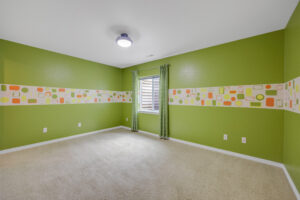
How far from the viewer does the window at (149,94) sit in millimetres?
4152

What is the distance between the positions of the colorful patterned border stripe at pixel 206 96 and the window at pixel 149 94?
0.69 m

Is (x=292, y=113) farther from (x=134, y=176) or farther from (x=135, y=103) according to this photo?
(x=135, y=103)

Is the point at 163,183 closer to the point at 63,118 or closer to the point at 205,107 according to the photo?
the point at 205,107

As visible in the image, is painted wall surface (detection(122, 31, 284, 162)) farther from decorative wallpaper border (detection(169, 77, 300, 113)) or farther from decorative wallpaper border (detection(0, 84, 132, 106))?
decorative wallpaper border (detection(0, 84, 132, 106))

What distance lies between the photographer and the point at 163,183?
5.76 feet

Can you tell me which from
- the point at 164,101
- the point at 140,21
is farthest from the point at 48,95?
the point at 164,101

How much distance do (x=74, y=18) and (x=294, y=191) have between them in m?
4.07

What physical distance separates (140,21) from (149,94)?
8.56 ft

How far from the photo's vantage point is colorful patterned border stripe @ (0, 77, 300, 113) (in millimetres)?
2081

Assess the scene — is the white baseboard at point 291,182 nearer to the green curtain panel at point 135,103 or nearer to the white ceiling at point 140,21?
the white ceiling at point 140,21

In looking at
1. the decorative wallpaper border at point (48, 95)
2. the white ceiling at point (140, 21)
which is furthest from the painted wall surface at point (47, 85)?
the white ceiling at point (140, 21)

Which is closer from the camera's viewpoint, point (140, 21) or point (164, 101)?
point (140, 21)

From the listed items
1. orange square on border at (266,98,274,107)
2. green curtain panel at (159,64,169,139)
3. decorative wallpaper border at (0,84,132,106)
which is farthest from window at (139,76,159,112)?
orange square on border at (266,98,274,107)

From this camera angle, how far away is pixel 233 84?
103 inches
